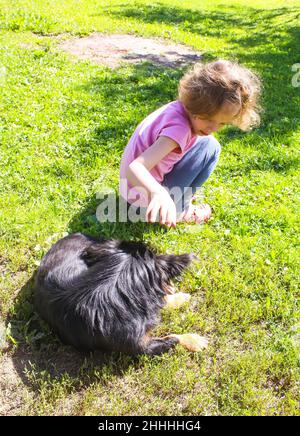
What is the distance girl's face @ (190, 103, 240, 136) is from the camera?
9.85 feet

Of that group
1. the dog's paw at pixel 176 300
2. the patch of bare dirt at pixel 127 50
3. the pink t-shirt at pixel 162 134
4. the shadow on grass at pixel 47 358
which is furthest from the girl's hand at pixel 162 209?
the patch of bare dirt at pixel 127 50

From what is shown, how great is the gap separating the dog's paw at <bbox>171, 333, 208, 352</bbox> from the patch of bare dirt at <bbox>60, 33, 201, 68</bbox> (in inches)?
221

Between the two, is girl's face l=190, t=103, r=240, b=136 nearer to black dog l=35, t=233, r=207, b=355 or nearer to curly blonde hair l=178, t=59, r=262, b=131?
curly blonde hair l=178, t=59, r=262, b=131

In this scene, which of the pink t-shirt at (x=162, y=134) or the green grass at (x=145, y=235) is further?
the pink t-shirt at (x=162, y=134)

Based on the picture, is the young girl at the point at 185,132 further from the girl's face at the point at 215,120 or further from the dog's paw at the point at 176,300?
the dog's paw at the point at 176,300

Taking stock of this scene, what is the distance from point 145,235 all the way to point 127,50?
5.54 m

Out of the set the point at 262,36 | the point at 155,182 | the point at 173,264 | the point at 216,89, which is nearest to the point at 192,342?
the point at 173,264

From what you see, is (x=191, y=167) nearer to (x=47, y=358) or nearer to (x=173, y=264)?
(x=173, y=264)

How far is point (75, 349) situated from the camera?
109 inches

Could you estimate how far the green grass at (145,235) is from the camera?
260cm

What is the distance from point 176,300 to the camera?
3.10m

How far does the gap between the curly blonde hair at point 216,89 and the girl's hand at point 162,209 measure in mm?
774

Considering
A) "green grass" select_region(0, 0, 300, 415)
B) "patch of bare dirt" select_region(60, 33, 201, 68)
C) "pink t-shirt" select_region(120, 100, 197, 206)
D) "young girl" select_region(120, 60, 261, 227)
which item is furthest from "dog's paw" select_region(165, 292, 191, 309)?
"patch of bare dirt" select_region(60, 33, 201, 68)
